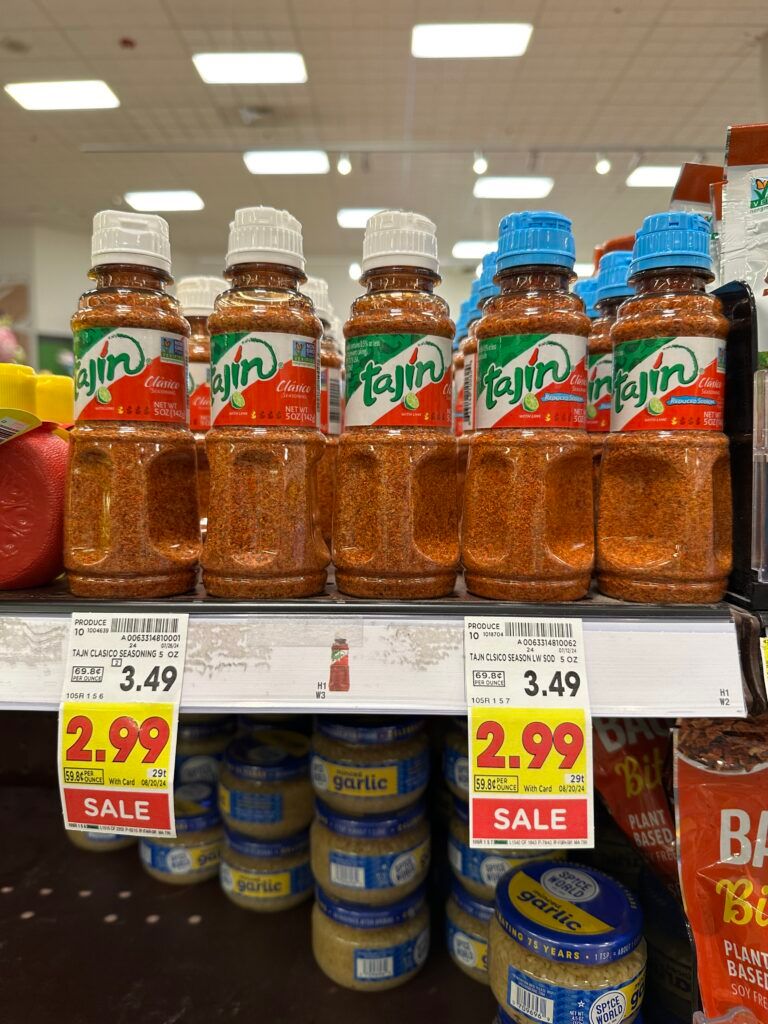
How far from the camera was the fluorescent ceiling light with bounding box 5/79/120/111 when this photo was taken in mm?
4496

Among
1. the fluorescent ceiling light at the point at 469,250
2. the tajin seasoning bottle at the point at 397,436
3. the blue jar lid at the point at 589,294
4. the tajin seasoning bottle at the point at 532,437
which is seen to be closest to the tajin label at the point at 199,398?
the tajin seasoning bottle at the point at 397,436

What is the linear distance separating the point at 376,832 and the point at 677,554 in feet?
1.85

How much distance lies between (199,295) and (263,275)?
38 cm

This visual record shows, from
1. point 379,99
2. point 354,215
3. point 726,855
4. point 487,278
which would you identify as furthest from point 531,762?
point 354,215

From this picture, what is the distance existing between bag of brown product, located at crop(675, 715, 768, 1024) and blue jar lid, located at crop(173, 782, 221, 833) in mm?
732

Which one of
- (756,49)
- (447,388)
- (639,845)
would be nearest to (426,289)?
(447,388)

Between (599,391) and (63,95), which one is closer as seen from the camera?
(599,391)

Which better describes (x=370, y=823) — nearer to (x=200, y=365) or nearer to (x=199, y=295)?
(x=200, y=365)

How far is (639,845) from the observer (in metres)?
0.85

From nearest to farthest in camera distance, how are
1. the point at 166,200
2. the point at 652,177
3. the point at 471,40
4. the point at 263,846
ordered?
the point at 263,846
the point at 471,40
the point at 652,177
the point at 166,200

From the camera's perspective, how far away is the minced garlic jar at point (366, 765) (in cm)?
94

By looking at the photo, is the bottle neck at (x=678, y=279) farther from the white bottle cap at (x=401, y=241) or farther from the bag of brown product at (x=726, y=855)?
the bag of brown product at (x=726, y=855)

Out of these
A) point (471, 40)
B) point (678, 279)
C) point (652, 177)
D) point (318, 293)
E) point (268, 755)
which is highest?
point (652, 177)

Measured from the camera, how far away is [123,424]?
2.39 feet
